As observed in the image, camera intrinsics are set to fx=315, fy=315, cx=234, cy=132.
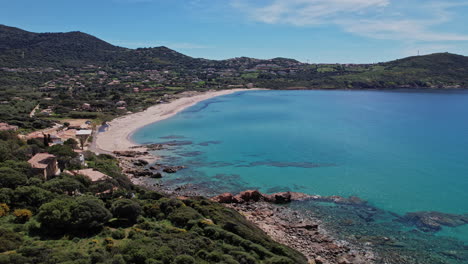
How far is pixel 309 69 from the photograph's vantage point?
16012 cm

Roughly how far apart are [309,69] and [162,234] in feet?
515

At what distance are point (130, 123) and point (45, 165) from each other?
32.4m

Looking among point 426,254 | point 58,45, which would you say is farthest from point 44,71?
point 426,254

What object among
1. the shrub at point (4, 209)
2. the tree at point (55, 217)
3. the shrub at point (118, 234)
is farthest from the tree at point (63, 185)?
the shrub at point (118, 234)

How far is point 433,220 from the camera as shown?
779 inches

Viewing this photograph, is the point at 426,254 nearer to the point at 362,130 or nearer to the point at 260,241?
the point at 260,241

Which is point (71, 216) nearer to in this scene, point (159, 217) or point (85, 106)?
point (159, 217)

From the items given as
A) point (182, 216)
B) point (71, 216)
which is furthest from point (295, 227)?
point (71, 216)

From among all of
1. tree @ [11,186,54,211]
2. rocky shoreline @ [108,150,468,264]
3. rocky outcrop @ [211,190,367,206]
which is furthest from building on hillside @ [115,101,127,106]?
tree @ [11,186,54,211]

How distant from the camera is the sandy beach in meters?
36.8

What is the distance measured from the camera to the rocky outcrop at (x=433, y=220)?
19.0 metres

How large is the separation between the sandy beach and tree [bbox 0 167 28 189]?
57.3 ft

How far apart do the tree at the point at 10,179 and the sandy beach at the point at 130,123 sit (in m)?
17.5

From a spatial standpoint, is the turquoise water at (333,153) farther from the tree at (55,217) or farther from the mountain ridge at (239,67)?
the mountain ridge at (239,67)
